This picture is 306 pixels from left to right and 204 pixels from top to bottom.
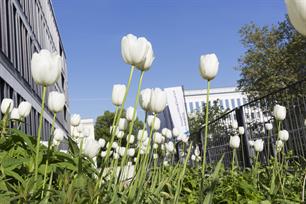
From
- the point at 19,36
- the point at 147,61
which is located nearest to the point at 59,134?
the point at 147,61

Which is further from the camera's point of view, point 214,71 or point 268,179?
point 268,179

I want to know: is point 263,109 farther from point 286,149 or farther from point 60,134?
point 60,134

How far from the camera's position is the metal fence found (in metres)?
4.72

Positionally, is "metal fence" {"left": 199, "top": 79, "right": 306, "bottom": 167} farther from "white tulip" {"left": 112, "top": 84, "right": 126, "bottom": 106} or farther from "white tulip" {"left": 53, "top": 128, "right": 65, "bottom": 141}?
"white tulip" {"left": 112, "top": 84, "right": 126, "bottom": 106}

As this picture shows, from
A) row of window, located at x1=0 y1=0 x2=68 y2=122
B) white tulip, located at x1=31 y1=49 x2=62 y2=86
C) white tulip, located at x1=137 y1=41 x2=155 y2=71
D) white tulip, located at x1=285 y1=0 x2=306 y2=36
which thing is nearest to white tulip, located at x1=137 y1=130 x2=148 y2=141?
white tulip, located at x1=137 y1=41 x2=155 y2=71

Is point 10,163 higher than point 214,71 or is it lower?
lower

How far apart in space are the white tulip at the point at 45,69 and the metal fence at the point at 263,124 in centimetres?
270

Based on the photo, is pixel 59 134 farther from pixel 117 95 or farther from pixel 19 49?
pixel 19 49

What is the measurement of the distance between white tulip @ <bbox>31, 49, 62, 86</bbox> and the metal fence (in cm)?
270

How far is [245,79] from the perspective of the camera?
20.6m

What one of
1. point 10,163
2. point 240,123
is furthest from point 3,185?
point 240,123

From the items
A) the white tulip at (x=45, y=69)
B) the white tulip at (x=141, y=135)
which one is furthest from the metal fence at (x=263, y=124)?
the white tulip at (x=45, y=69)

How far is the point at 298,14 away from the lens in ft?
2.44

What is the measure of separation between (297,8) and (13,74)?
16.9 metres
